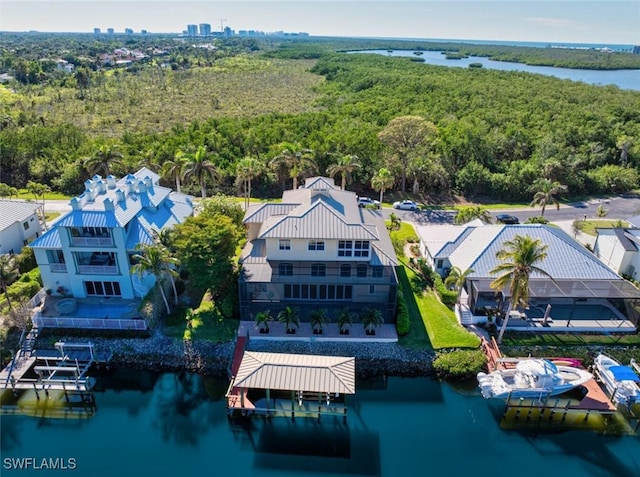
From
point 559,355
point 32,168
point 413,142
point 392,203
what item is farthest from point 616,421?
point 32,168

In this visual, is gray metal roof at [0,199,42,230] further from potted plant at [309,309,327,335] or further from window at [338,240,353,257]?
window at [338,240,353,257]

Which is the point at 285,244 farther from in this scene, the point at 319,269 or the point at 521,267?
the point at 521,267

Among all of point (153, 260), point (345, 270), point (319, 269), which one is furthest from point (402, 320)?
point (153, 260)

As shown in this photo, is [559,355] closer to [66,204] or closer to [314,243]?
[314,243]

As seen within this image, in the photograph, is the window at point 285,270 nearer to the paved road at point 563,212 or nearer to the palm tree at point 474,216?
the paved road at point 563,212

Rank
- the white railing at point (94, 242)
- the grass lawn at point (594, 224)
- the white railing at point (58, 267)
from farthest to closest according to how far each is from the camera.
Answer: the grass lawn at point (594, 224)
the white railing at point (58, 267)
the white railing at point (94, 242)

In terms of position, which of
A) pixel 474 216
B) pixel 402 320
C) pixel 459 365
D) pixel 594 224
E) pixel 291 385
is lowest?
pixel 459 365

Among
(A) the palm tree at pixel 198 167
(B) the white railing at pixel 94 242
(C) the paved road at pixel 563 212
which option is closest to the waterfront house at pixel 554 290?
(C) the paved road at pixel 563 212
